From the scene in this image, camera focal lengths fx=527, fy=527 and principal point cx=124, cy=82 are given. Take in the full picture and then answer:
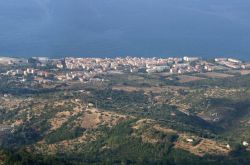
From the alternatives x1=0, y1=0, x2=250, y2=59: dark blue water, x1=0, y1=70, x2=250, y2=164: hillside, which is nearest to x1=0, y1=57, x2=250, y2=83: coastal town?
x1=0, y1=70, x2=250, y2=164: hillside

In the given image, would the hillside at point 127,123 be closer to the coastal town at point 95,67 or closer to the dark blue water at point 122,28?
the coastal town at point 95,67

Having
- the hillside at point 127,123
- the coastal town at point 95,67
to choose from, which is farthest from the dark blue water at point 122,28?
the hillside at point 127,123

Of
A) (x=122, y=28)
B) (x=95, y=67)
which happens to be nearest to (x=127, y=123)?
(x=95, y=67)

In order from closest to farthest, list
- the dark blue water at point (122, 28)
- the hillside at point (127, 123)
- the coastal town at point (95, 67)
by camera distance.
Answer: the hillside at point (127, 123)
the coastal town at point (95, 67)
the dark blue water at point (122, 28)

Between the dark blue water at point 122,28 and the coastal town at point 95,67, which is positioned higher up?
the dark blue water at point 122,28

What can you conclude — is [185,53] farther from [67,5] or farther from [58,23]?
[67,5]

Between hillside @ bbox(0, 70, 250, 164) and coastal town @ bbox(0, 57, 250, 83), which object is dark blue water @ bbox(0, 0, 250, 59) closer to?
coastal town @ bbox(0, 57, 250, 83)
